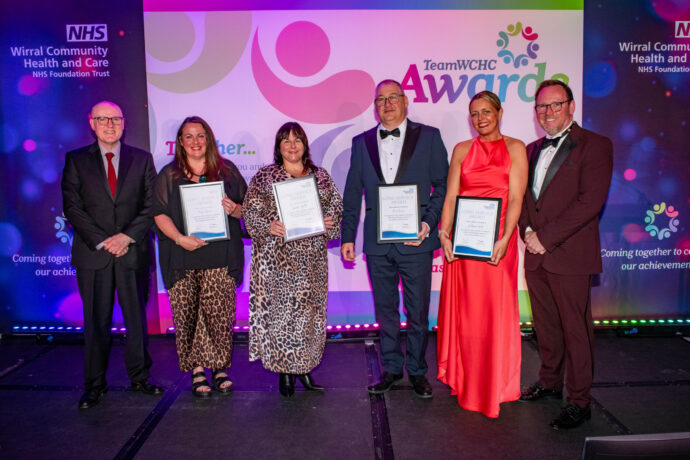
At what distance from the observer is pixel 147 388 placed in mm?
3520

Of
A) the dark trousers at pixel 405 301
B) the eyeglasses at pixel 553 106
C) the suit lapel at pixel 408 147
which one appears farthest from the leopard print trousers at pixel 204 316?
the eyeglasses at pixel 553 106

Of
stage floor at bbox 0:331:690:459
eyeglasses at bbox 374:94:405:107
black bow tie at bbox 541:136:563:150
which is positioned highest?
eyeglasses at bbox 374:94:405:107

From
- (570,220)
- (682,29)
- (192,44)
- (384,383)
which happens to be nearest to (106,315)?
(384,383)

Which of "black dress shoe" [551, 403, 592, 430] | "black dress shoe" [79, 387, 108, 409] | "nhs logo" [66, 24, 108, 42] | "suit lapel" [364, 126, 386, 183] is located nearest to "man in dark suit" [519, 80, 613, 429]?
"black dress shoe" [551, 403, 592, 430]

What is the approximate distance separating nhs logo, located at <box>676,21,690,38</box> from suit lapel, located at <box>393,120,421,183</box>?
10.8 feet

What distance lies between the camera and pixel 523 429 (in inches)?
116

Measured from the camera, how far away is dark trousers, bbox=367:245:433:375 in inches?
132

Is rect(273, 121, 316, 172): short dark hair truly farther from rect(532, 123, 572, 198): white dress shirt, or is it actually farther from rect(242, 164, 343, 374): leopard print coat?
rect(532, 123, 572, 198): white dress shirt

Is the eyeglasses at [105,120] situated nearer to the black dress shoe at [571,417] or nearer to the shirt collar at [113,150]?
the shirt collar at [113,150]

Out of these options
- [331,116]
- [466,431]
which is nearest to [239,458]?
[466,431]

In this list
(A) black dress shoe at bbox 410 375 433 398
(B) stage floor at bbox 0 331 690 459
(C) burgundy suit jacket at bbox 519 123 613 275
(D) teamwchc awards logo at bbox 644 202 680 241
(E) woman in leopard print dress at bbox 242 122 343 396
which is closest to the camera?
(B) stage floor at bbox 0 331 690 459

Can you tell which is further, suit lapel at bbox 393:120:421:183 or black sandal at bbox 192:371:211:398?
black sandal at bbox 192:371:211:398

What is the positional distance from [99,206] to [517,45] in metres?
4.07

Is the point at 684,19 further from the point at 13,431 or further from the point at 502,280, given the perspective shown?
the point at 13,431
